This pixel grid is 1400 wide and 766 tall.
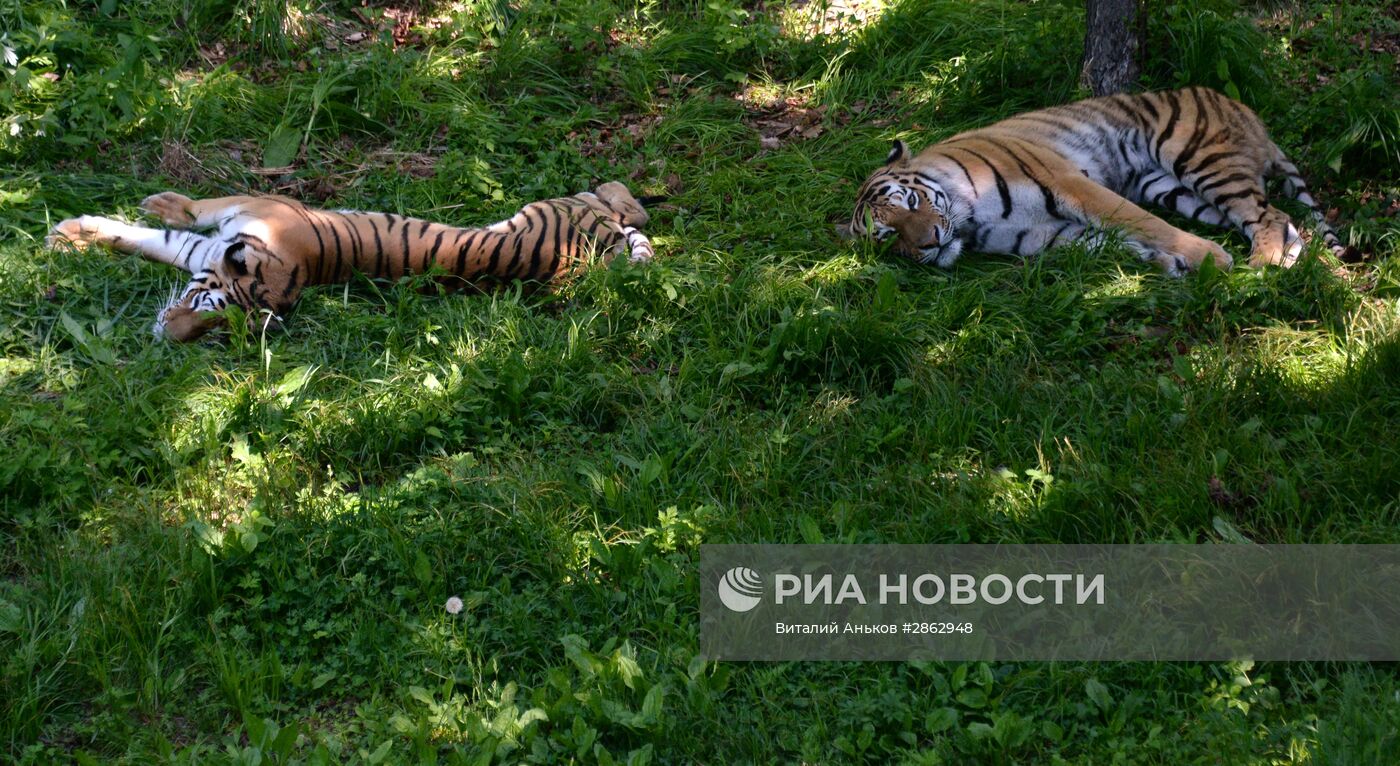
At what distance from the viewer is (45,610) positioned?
11.2ft

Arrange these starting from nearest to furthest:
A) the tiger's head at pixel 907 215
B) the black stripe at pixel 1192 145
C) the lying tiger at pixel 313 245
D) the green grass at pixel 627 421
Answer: the green grass at pixel 627 421
the lying tiger at pixel 313 245
the tiger's head at pixel 907 215
the black stripe at pixel 1192 145

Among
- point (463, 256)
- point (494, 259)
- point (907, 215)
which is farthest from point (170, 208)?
point (907, 215)

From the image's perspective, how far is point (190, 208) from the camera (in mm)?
5430

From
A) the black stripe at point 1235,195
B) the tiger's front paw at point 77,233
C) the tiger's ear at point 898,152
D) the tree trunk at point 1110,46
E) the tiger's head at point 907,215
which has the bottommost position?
the tiger's front paw at point 77,233

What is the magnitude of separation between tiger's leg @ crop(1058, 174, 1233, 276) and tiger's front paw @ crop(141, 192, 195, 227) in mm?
3902

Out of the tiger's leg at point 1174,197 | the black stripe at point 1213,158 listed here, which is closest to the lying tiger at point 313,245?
the tiger's leg at point 1174,197

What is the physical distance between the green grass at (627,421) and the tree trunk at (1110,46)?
0.72 feet

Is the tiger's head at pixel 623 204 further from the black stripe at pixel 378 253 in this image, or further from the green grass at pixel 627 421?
the black stripe at pixel 378 253

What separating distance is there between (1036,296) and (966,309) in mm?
313

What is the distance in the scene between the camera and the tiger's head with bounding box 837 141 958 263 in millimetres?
5203

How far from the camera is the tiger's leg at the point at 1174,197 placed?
5.53 m

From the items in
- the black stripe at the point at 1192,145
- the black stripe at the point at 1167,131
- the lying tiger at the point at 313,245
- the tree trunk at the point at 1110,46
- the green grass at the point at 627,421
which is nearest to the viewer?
the green grass at the point at 627,421

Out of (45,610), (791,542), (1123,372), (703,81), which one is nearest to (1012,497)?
(791,542)

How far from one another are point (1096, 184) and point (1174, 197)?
0.52 m
